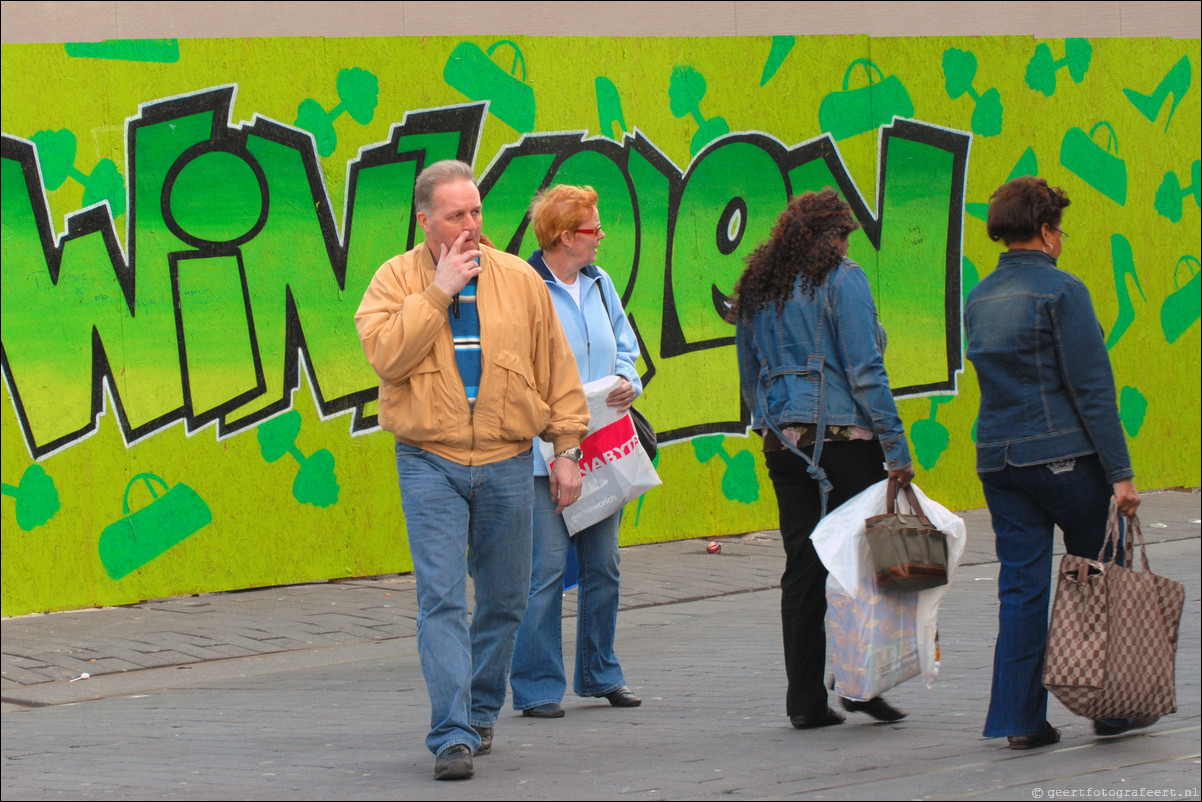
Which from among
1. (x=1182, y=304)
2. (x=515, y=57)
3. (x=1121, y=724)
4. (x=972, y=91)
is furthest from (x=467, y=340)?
(x=1182, y=304)

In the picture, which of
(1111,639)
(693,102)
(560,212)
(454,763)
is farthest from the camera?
(693,102)

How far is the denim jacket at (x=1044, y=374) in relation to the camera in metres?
5.21

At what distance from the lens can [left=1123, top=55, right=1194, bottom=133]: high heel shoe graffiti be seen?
12.6 meters

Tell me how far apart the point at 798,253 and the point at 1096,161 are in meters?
7.56

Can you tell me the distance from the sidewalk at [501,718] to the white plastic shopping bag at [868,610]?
0.76 ft

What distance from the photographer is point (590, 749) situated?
547 centimetres

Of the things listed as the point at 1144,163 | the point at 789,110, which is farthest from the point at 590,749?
the point at 1144,163

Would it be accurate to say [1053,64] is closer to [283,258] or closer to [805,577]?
[283,258]

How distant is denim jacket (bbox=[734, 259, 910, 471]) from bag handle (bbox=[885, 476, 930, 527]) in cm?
8

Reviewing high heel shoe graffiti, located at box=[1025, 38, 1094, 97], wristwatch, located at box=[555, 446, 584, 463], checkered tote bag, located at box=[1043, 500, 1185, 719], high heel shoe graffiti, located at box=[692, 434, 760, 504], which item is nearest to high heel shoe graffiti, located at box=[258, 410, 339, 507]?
high heel shoe graffiti, located at box=[692, 434, 760, 504]

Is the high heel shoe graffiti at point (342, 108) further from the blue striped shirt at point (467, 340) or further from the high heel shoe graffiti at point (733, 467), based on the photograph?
the blue striped shirt at point (467, 340)

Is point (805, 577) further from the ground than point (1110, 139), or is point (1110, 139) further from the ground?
point (1110, 139)

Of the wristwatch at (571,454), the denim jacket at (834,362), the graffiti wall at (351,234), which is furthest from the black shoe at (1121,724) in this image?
the graffiti wall at (351,234)

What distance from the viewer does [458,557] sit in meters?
5.11
